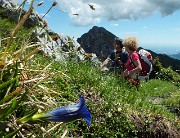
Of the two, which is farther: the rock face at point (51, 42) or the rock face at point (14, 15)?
the rock face at point (14, 15)

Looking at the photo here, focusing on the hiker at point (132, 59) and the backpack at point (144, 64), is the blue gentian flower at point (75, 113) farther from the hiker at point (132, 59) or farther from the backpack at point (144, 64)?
the backpack at point (144, 64)

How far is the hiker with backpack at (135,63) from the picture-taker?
322 inches

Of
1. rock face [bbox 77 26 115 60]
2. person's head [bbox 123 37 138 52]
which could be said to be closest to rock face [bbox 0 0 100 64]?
person's head [bbox 123 37 138 52]

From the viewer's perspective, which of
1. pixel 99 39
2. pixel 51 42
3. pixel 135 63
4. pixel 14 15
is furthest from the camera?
pixel 99 39

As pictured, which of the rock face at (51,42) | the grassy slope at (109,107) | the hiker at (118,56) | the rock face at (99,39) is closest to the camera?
the rock face at (51,42)

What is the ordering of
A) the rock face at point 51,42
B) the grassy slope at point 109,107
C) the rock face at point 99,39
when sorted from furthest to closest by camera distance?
the rock face at point 99,39
the grassy slope at point 109,107
the rock face at point 51,42

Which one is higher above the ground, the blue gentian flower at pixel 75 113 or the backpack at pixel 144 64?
the blue gentian flower at pixel 75 113

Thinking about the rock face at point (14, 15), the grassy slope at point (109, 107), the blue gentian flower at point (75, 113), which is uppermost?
the rock face at point (14, 15)

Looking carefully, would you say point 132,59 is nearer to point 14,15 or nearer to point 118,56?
point 118,56

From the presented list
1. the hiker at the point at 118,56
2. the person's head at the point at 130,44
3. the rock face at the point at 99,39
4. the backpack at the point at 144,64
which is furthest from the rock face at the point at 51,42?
the rock face at the point at 99,39

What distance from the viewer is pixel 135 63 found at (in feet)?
26.8

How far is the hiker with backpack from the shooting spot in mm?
8172

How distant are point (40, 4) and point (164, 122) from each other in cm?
417

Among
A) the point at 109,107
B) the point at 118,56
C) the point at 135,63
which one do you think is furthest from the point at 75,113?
the point at 118,56
